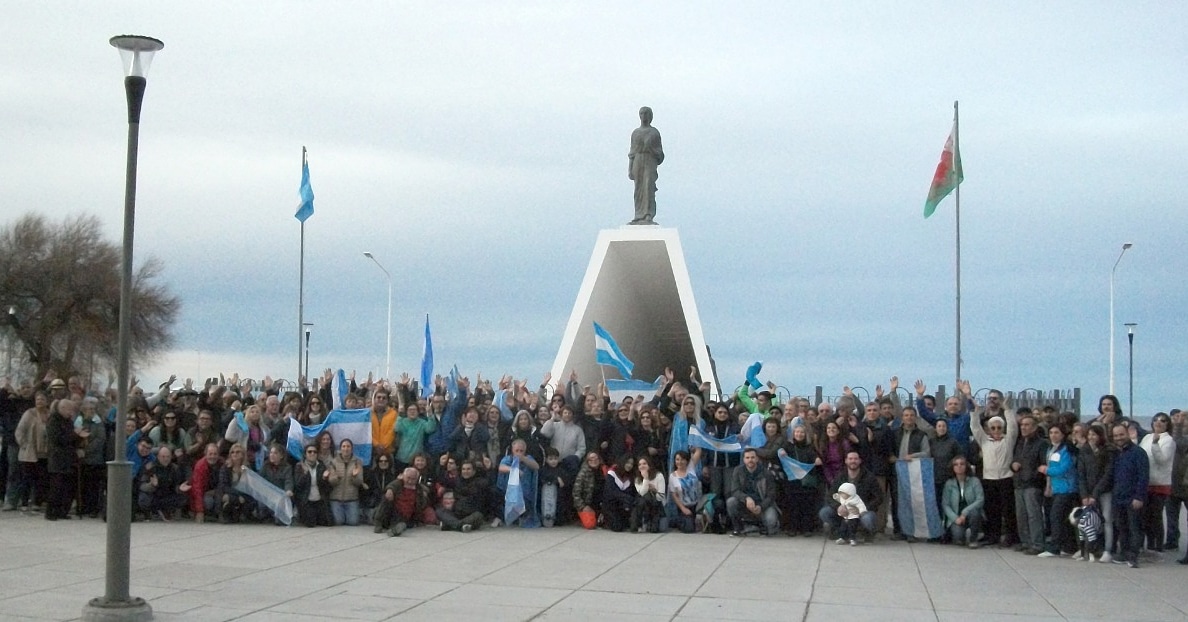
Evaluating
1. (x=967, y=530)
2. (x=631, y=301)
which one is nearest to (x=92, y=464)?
(x=967, y=530)

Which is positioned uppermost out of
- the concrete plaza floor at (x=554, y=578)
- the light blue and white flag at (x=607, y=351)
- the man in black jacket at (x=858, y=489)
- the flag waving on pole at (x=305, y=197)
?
the flag waving on pole at (x=305, y=197)

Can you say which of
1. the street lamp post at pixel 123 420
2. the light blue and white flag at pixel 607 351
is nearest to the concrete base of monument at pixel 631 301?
the light blue and white flag at pixel 607 351

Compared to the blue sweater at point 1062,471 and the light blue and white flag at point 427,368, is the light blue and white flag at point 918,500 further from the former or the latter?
the light blue and white flag at point 427,368

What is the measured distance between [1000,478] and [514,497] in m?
5.46

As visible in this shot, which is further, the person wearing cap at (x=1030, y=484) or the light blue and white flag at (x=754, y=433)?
the light blue and white flag at (x=754, y=433)

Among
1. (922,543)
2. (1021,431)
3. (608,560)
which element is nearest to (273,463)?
(608,560)

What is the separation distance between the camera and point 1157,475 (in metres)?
12.5

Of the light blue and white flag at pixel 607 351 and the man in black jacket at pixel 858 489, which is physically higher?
the light blue and white flag at pixel 607 351

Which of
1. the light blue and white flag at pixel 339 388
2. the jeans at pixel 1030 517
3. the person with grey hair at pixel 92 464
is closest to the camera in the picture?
the jeans at pixel 1030 517

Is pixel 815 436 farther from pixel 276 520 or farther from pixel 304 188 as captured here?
pixel 304 188

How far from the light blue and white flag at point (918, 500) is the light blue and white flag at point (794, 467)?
1.02 meters

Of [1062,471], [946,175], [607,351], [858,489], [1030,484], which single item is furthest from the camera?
[946,175]

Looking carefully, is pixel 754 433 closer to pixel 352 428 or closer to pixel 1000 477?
pixel 1000 477

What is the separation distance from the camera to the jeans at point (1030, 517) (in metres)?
12.5
